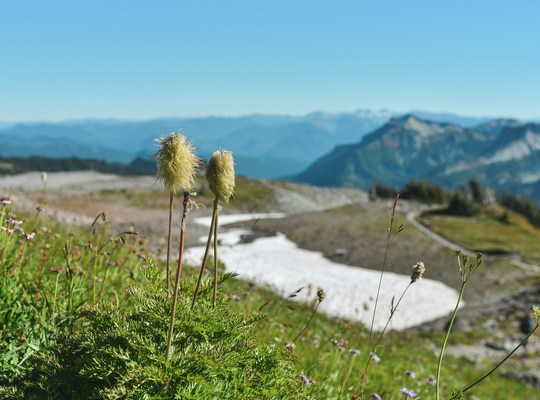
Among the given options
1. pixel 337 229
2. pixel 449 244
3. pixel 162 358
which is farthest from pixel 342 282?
pixel 162 358

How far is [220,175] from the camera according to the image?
2.88 metres

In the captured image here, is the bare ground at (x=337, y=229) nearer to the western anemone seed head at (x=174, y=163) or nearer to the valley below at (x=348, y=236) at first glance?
the valley below at (x=348, y=236)

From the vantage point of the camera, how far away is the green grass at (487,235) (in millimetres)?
55281

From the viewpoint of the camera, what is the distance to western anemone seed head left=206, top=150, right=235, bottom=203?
113 inches

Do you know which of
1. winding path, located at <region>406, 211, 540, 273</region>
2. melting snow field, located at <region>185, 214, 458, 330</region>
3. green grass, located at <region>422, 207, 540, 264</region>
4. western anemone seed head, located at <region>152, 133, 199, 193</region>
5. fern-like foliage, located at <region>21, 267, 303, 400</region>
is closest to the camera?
western anemone seed head, located at <region>152, 133, 199, 193</region>

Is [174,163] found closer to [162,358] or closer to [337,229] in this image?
[162,358]

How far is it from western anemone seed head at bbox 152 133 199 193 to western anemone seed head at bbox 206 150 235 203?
0.13 meters

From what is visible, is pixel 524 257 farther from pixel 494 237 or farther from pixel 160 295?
pixel 160 295

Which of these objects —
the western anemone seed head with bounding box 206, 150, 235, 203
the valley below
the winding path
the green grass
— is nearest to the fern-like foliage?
the western anemone seed head with bounding box 206, 150, 235, 203

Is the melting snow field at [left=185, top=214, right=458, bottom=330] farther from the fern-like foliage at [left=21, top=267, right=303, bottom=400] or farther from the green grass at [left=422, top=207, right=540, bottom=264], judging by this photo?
the fern-like foliage at [left=21, top=267, right=303, bottom=400]

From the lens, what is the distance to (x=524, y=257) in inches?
2056

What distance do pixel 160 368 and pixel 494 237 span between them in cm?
6664

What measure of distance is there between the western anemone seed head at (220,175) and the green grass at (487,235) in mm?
49204

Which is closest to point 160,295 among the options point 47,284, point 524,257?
point 47,284
